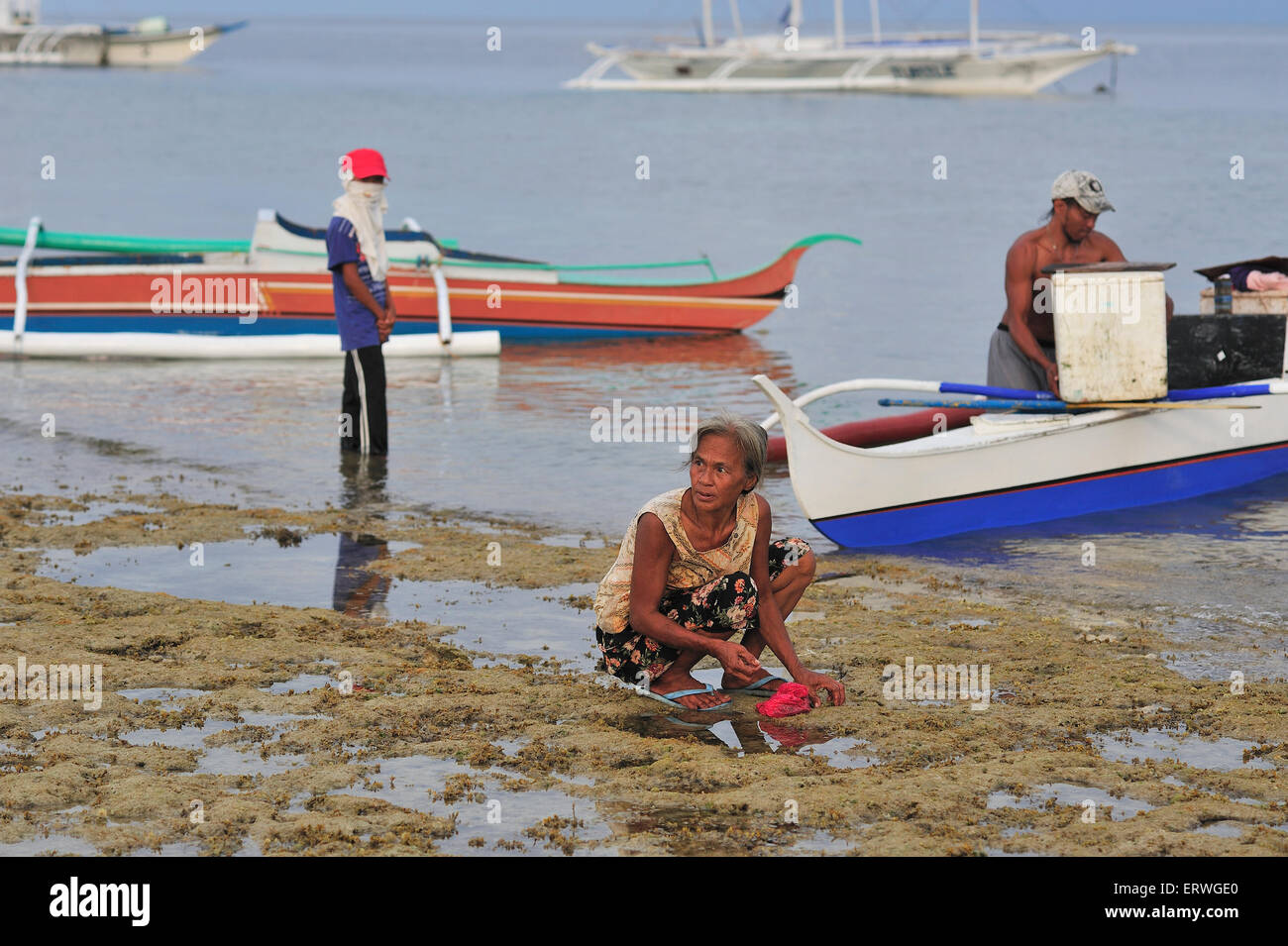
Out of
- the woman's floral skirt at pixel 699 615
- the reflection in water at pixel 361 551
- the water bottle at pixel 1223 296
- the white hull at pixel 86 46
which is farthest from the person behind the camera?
the white hull at pixel 86 46

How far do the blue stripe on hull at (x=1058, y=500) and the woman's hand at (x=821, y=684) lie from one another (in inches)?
127

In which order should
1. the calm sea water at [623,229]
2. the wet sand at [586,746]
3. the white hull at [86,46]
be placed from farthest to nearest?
the white hull at [86,46]
the calm sea water at [623,229]
the wet sand at [586,746]

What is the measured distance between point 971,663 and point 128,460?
7144 millimetres

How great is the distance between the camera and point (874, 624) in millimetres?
7598

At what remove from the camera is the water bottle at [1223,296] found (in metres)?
11.4

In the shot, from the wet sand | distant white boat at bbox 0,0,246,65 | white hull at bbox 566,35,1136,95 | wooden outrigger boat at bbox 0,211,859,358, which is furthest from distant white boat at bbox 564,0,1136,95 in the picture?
the wet sand

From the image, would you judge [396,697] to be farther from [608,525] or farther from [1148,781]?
[608,525]

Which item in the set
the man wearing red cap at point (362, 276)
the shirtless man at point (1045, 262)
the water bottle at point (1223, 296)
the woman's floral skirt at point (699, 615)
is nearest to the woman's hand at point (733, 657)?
the woman's floral skirt at point (699, 615)

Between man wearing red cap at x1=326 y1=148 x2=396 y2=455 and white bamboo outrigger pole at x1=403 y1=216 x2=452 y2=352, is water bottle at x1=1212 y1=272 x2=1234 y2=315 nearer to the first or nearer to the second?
man wearing red cap at x1=326 y1=148 x2=396 y2=455

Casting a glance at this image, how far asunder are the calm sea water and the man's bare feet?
3.06m

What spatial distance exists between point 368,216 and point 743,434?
5.48 metres

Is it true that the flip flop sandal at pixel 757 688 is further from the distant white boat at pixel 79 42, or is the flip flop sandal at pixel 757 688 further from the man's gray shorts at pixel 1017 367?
the distant white boat at pixel 79 42

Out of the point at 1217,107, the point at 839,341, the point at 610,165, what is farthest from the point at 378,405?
the point at 1217,107

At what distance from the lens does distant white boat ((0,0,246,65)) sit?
105188 millimetres
